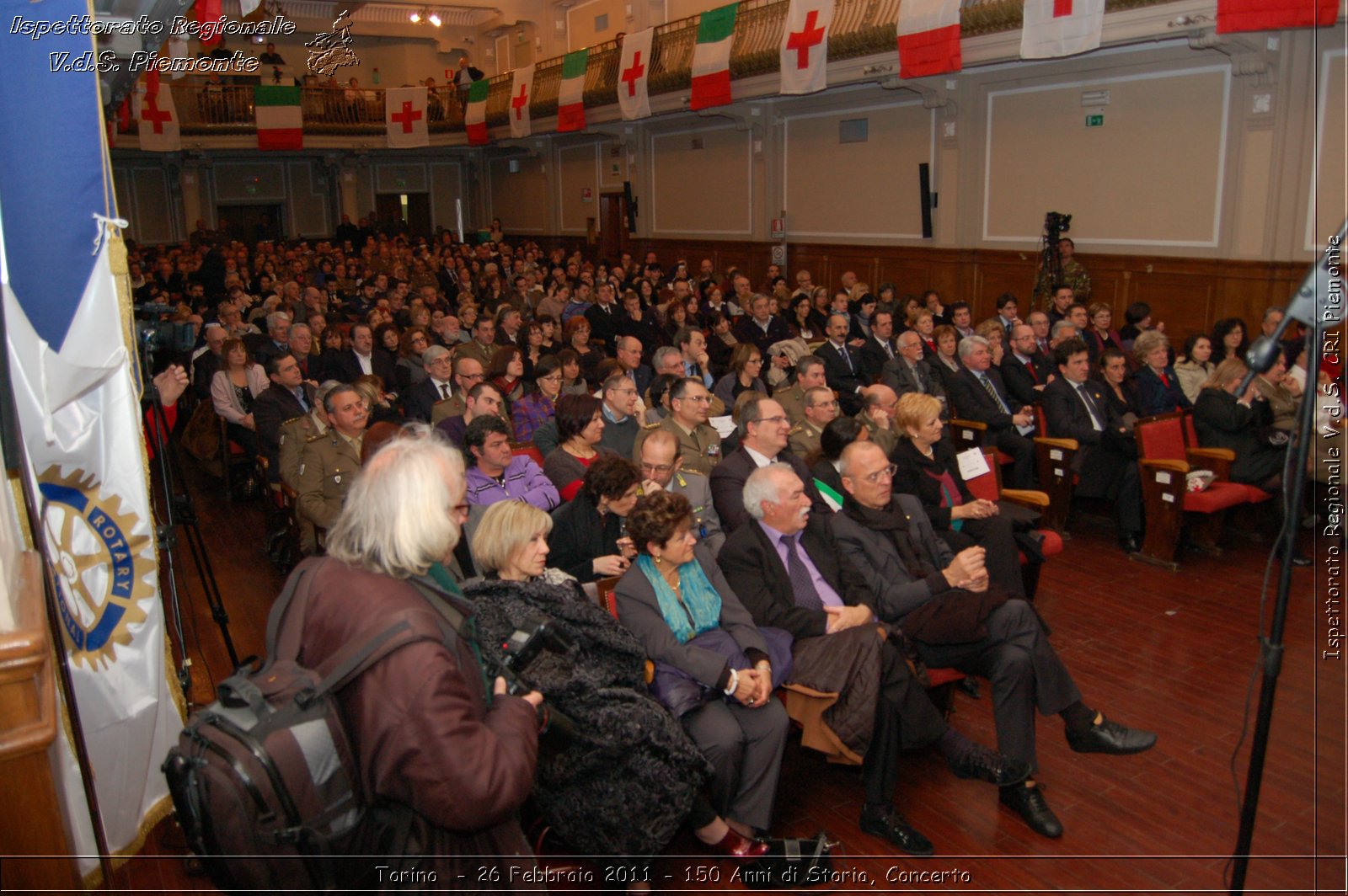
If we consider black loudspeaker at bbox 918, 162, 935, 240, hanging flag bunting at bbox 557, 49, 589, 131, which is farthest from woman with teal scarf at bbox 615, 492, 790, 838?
hanging flag bunting at bbox 557, 49, 589, 131

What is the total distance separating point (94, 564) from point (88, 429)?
0.38m

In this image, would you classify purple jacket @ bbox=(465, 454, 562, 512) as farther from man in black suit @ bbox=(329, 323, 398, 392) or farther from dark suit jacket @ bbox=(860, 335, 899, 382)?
dark suit jacket @ bbox=(860, 335, 899, 382)

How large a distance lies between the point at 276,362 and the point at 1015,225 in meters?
7.95

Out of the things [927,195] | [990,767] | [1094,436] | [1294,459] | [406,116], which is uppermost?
[406,116]

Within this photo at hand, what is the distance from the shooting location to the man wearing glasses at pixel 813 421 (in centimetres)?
465

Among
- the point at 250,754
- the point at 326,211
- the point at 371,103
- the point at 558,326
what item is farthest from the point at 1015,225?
the point at 326,211

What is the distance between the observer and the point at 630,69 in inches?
518

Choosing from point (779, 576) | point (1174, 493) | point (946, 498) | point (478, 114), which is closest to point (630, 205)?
point (478, 114)

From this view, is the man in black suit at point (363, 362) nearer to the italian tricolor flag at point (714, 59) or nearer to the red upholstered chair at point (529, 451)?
the red upholstered chair at point (529, 451)

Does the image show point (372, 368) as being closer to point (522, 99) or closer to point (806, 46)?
point (806, 46)

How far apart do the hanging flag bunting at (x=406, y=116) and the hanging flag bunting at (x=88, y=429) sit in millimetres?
16254

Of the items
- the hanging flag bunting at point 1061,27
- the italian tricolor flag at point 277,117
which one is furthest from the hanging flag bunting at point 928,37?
the italian tricolor flag at point 277,117

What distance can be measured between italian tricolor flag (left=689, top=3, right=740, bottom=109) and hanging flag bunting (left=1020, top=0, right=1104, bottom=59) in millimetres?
4223

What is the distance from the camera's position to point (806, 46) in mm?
10336
